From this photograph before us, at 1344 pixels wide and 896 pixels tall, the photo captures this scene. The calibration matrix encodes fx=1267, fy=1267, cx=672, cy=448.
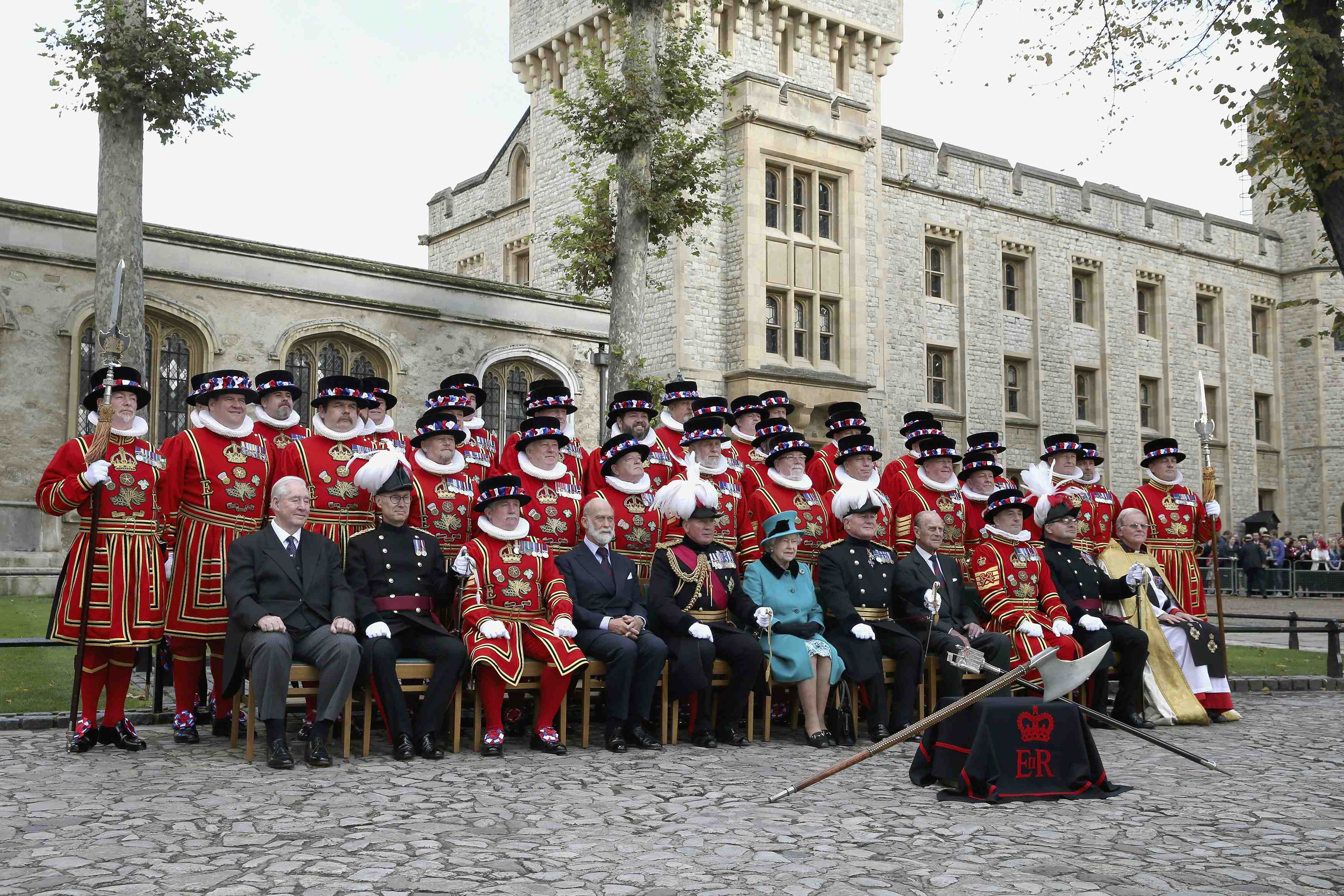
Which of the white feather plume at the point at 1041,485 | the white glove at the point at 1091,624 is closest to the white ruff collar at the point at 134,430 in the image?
the white feather plume at the point at 1041,485

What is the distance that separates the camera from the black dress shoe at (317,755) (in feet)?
23.6

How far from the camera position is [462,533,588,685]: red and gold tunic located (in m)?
7.99

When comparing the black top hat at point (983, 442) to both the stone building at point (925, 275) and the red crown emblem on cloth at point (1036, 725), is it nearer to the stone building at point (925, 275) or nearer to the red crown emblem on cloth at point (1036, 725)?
the red crown emblem on cloth at point (1036, 725)

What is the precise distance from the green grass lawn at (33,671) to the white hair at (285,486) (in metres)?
2.63

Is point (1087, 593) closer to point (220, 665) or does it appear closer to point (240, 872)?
point (220, 665)

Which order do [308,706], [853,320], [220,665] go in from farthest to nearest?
[853,320] < [220,665] < [308,706]

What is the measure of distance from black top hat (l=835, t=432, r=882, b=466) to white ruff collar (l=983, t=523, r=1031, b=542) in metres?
1.05

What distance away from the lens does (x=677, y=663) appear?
332 inches

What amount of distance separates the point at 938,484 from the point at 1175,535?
104 inches

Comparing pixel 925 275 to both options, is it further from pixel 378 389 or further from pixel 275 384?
pixel 275 384

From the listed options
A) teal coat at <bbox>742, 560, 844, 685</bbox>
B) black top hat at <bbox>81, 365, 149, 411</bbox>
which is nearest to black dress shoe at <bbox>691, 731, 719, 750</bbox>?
teal coat at <bbox>742, 560, 844, 685</bbox>

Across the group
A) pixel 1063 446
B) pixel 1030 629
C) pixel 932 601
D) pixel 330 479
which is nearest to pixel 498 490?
pixel 330 479

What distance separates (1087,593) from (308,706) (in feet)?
20.2

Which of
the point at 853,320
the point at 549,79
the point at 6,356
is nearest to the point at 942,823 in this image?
the point at 6,356
